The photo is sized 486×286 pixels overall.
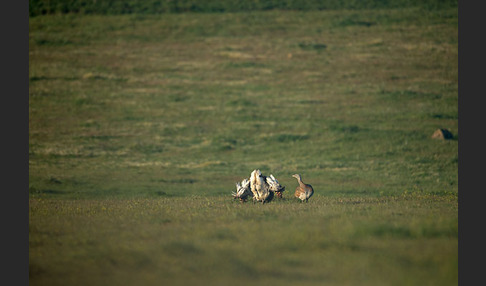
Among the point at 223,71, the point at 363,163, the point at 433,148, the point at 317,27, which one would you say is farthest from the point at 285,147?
the point at 317,27

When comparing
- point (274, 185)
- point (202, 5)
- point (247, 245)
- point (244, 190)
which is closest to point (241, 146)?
point (244, 190)

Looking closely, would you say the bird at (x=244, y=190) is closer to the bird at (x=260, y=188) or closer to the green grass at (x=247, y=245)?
the bird at (x=260, y=188)

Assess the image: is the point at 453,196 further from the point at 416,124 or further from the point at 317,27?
the point at 317,27

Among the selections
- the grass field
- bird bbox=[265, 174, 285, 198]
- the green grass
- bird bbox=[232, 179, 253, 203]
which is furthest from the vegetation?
the green grass

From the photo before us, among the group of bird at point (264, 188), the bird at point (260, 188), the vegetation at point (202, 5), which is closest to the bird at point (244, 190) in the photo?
the group of bird at point (264, 188)

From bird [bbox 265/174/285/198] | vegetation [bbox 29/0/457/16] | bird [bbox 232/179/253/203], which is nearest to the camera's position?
bird [bbox 265/174/285/198]

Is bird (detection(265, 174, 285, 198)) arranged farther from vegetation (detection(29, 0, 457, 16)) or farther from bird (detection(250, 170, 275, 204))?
vegetation (detection(29, 0, 457, 16))

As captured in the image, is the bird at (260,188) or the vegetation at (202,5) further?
the vegetation at (202,5)

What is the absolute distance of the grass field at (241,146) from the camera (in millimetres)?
15719

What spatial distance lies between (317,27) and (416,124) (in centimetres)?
2386

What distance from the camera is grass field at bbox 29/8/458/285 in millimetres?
15719

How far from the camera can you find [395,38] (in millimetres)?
67000

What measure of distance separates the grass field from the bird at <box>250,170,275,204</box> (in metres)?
0.40

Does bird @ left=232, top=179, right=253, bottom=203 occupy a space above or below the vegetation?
below
